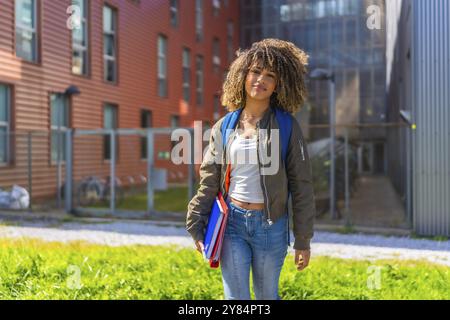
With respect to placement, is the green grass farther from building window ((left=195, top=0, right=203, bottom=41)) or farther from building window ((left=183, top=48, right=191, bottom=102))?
building window ((left=183, top=48, right=191, bottom=102))

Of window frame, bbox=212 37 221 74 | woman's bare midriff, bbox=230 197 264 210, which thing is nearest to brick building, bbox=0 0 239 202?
window frame, bbox=212 37 221 74

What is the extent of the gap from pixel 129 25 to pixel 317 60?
8782 mm

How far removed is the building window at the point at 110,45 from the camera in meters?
14.6

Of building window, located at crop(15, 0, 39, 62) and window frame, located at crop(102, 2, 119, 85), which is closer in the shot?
building window, located at crop(15, 0, 39, 62)

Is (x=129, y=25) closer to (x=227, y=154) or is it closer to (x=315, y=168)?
(x=315, y=168)

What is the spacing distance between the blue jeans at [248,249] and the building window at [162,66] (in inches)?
693

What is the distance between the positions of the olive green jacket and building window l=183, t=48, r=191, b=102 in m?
19.4

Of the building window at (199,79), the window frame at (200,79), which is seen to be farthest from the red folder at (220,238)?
the building window at (199,79)

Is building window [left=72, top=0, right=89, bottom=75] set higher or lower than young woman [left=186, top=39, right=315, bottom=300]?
higher

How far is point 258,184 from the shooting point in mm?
2764

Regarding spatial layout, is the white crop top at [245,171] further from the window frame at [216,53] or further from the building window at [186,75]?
the window frame at [216,53]

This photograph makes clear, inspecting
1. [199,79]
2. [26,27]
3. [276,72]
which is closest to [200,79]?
[199,79]

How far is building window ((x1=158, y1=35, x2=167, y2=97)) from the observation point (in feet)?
64.9
